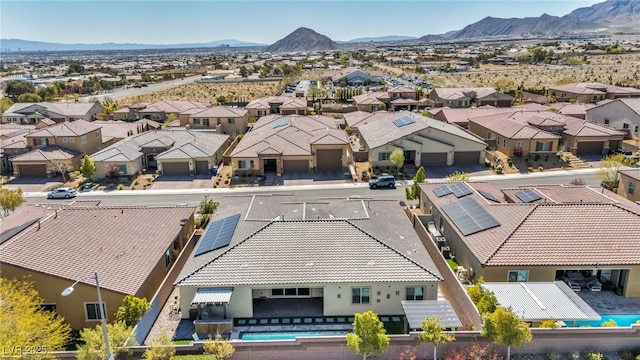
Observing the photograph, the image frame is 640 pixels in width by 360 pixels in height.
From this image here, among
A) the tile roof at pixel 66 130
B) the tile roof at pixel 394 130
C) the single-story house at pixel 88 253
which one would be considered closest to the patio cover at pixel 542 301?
the single-story house at pixel 88 253

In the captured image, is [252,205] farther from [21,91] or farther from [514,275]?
[21,91]

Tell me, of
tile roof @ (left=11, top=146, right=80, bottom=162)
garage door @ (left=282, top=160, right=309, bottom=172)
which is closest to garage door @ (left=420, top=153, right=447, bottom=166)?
garage door @ (left=282, top=160, right=309, bottom=172)

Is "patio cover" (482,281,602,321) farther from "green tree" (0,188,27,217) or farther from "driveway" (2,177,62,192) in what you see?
"driveway" (2,177,62,192)

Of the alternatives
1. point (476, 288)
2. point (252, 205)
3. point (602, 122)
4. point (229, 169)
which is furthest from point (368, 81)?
point (476, 288)

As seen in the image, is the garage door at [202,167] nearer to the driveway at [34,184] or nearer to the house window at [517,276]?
the driveway at [34,184]

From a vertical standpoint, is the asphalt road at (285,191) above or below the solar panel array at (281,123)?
below

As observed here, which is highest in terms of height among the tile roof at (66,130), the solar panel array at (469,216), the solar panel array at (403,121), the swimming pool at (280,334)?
the solar panel array at (403,121)

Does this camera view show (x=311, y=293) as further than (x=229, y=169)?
No

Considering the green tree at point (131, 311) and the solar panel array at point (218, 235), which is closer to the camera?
the green tree at point (131, 311)
